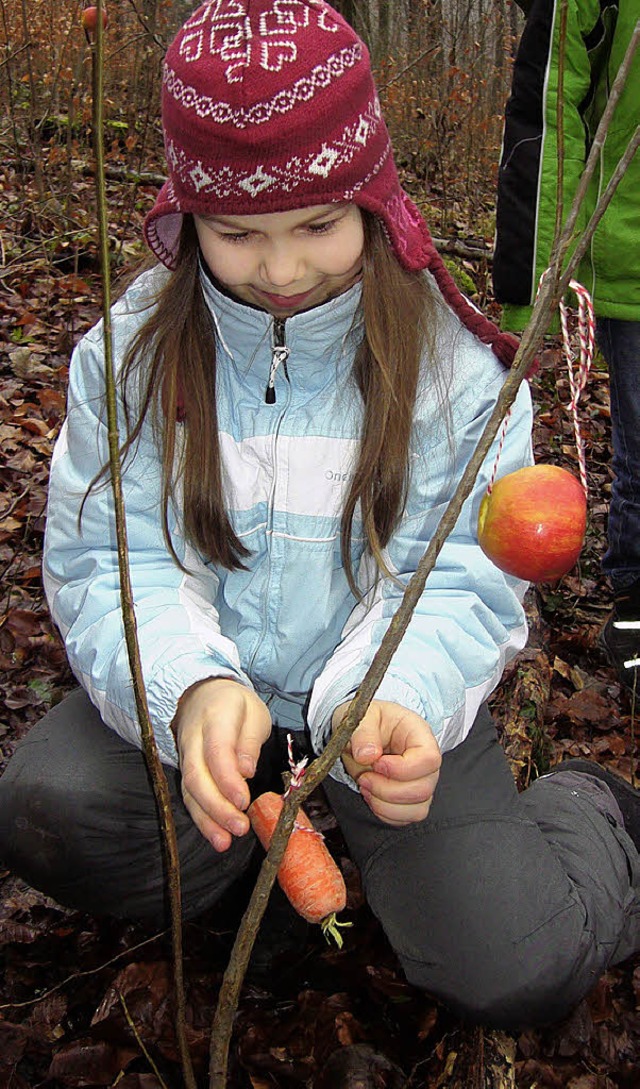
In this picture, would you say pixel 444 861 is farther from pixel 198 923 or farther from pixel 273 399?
pixel 273 399

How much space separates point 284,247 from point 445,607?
647mm

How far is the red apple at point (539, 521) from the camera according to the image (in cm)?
102

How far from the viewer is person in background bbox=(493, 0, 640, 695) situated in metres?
2.13

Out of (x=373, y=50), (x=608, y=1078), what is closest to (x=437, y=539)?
(x=608, y=1078)

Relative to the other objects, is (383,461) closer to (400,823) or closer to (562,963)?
(400,823)

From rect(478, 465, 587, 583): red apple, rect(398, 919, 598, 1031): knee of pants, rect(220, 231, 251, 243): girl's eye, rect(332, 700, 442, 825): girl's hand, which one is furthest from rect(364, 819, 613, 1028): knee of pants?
→ rect(220, 231, 251, 243): girl's eye

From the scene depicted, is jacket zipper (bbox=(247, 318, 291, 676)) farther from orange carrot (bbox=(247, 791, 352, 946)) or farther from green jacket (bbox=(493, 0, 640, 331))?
green jacket (bbox=(493, 0, 640, 331))

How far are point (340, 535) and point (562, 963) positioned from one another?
80 centimetres

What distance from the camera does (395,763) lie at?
117 cm

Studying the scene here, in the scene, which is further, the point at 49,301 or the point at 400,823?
the point at 49,301

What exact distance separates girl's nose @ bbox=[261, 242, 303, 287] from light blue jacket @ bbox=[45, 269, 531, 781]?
123 millimetres

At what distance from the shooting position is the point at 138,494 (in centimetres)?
171

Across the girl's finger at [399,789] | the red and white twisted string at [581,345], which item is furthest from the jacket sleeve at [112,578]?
the red and white twisted string at [581,345]

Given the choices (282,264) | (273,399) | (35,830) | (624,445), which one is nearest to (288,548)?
(273,399)
